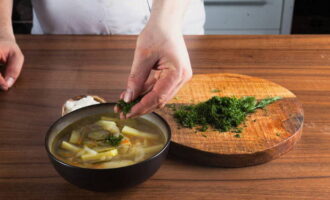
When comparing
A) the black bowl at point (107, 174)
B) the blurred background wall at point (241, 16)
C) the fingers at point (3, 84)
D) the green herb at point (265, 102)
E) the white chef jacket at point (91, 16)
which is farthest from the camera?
the blurred background wall at point (241, 16)

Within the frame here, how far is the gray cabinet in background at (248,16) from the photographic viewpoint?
108 inches

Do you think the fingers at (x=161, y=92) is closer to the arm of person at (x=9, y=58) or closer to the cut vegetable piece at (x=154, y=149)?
the cut vegetable piece at (x=154, y=149)

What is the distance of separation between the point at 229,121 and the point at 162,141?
247 mm

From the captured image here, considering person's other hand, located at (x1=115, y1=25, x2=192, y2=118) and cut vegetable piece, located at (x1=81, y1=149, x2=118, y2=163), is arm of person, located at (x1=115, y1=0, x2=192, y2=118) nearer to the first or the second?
person's other hand, located at (x1=115, y1=25, x2=192, y2=118)

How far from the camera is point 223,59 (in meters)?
1.42

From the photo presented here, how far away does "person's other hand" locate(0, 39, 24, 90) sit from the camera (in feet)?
4.21

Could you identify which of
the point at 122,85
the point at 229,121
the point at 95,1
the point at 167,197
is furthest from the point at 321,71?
the point at 95,1

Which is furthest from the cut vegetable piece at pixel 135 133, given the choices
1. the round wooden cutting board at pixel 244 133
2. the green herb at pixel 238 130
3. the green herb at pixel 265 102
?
the green herb at pixel 265 102

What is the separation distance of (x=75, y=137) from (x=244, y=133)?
1.33 ft

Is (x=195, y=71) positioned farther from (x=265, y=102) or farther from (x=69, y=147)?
(x=69, y=147)

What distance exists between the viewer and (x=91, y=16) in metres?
1.63

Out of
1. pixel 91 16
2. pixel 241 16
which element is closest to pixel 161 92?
pixel 91 16

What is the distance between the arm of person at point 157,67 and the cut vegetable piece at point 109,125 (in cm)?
3

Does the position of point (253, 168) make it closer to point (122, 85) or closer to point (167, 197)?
point (167, 197)
